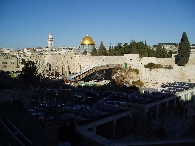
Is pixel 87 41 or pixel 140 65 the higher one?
pixel 87 41

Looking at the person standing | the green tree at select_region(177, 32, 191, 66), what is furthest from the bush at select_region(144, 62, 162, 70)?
the person standing

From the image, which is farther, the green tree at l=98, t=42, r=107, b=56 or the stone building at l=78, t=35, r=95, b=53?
the stone building at l=78, t=35, r=95, b=53

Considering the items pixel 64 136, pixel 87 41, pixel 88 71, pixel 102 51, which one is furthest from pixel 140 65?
pixel 64 136

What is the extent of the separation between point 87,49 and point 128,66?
2044cm

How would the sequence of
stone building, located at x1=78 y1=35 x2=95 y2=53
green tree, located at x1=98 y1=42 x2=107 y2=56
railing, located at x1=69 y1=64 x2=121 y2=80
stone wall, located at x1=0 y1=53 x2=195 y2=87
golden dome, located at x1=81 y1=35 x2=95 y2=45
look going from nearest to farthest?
stone wall, located at x1=0 y1=53 x2=195 y2=87 < railing, located at x1=69 y1=64 x2=121 y2=80 < green tree, located at x1=98 y1=42 x2=107 y2=56 < stone building, located at x1=78 y1=35 x2=95 y2=53 < golden dome, located at x1=81 y1=35 x2=95 y2=45

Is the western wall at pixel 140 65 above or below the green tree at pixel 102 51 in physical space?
below

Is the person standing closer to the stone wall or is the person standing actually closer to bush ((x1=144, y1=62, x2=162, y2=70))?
the stone wall

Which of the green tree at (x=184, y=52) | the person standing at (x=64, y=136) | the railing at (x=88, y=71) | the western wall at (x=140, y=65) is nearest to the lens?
the person standing at (x=64, y=136)

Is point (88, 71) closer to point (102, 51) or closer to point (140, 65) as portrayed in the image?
point (140, 65)

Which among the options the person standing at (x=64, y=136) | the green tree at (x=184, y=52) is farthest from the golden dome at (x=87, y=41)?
the person standing at (x=64, y=136)

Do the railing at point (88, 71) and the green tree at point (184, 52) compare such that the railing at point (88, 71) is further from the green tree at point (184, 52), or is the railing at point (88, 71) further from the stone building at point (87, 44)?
the stone building at point (87, 44)

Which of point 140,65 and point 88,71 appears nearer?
point 140,65

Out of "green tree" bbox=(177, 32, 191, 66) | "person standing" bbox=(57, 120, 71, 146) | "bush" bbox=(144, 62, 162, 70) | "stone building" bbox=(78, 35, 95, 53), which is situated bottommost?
"person standing" bbox=(57, 120, 71, 146)

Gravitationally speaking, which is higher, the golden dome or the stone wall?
the golden dome
